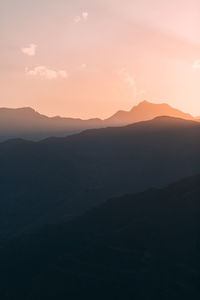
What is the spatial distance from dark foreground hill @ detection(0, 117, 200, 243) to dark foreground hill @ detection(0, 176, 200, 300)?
3625 centimetres

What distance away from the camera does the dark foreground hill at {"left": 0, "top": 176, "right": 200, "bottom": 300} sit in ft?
179

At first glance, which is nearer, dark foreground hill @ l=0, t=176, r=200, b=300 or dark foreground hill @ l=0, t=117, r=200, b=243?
dark foreground hill @ l=0, t=176, r=200, b=300

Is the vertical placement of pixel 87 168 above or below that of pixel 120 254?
above

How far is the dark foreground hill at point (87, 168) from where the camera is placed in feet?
439

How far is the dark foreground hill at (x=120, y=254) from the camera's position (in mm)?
54656

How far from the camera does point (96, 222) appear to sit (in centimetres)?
8175

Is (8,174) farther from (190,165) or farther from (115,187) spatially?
(190,165)

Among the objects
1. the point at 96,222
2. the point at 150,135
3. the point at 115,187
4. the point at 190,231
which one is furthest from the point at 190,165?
the point at 190,231

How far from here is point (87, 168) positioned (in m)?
168

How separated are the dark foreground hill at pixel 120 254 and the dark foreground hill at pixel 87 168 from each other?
119 ft

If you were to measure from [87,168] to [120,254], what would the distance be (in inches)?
4193

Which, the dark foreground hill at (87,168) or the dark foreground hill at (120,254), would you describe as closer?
the dark foreground hill at (120,254)

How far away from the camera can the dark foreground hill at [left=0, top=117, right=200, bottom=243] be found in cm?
13388

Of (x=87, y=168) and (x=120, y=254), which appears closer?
(x=120, y=254)
